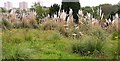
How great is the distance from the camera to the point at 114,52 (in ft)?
17.6

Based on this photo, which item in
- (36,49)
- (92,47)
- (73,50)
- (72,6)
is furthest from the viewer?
(72,6)

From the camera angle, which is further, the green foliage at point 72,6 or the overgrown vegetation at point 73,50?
the green foliage at point 72,6

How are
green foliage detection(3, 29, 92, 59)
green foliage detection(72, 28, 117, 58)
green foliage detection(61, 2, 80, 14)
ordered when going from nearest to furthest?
green foliage detection(3, 29, 92, 59) < green foliage detection(72, 28, 117, 58) < green foliage detection(61, 2, 80, 14)

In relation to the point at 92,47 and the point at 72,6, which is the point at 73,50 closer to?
the point at 92,47

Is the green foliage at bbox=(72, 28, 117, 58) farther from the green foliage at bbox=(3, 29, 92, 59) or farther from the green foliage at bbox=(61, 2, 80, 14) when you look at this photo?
the green foliage at bbox=(61, 2, 80, 14)

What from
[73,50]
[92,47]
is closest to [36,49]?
[73,50]

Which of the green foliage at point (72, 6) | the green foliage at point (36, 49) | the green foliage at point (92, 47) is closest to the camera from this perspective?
the green foliage at point (36, 49)

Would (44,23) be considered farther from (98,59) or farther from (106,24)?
(98,59)

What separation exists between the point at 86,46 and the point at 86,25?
2.09 meters

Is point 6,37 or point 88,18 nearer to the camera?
point 6,37

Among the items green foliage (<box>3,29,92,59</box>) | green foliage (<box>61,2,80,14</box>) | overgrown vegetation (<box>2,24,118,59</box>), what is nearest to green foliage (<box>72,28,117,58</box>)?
overgrown vegetation (<box>2,24,118,59</box>)

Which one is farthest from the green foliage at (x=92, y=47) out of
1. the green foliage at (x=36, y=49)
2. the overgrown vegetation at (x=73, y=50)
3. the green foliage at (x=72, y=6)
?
the green foliage at (x=72, y=6)

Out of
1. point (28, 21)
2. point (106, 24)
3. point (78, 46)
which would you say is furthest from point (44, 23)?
point (78, 46)

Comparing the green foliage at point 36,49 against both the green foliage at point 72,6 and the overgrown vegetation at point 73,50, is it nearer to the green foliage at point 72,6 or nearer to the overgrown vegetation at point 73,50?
the overgrown vegetation at point 73,50
